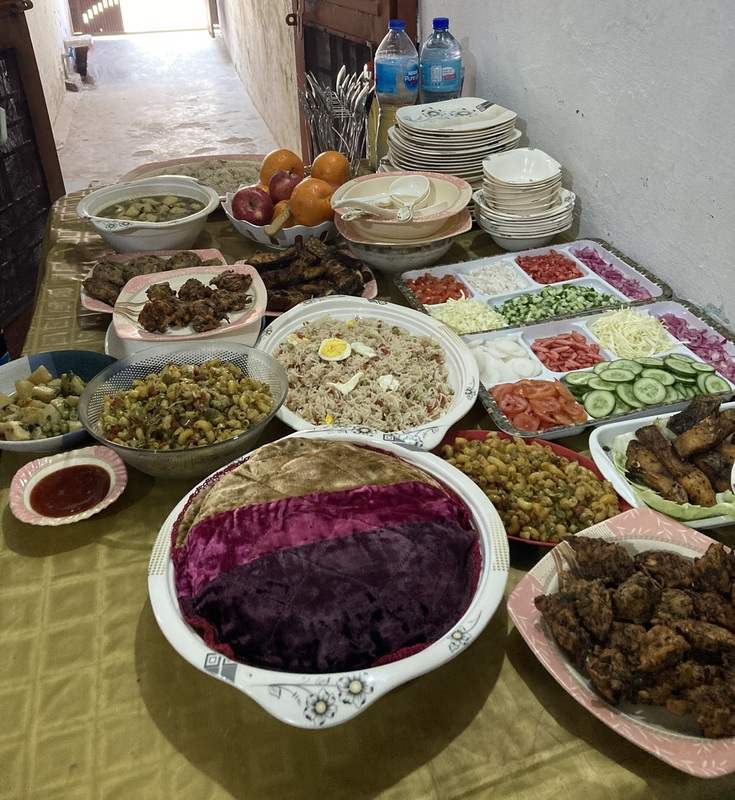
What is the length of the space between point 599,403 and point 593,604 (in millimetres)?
738

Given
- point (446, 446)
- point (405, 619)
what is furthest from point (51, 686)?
point (446, 446)

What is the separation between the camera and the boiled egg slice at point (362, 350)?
1.76 meters

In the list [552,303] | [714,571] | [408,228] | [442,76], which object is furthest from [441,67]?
[714,571]

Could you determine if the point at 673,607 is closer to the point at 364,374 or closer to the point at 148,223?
the point at 364,374

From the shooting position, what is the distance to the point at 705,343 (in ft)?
6.11

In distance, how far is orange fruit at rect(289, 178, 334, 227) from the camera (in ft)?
7.91

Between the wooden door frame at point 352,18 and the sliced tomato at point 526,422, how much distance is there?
285cm

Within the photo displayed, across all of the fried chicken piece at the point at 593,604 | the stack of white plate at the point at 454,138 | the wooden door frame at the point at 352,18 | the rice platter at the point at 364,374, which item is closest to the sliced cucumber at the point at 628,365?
the rice platter at the point at 364,374

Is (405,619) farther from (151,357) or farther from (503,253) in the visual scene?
(503,253)

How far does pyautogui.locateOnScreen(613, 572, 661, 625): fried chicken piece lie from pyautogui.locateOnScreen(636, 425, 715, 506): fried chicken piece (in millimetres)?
388

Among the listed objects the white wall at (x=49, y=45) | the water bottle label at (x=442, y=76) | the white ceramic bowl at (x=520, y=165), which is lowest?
the white wall at (x=49, y=45)

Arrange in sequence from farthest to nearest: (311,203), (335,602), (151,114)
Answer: (151,114) → (311,203) → (335,602)

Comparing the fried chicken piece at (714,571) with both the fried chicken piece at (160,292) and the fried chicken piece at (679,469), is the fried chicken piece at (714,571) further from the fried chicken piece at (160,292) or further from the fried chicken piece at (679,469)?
the fried chicken piece at (160,292)

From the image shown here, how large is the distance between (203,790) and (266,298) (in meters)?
1.28
